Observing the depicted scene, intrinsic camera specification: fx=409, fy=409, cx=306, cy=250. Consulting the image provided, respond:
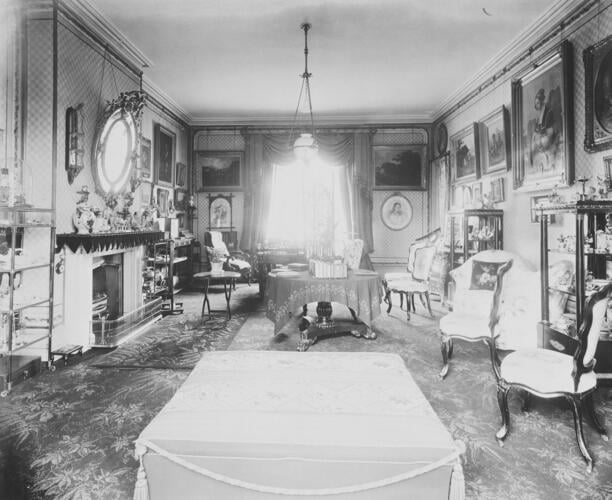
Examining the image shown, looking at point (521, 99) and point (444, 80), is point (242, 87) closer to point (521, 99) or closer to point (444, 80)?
point (444, 80)

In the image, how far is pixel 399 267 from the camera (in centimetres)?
979

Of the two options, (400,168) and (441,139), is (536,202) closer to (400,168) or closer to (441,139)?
(441,139)

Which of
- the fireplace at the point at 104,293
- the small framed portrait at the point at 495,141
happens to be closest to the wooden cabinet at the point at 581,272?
the small framed portrait at the point at 495,141

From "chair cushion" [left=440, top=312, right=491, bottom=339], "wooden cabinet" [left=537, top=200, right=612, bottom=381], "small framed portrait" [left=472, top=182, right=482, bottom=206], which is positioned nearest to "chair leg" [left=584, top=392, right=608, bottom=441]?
"wooden cabinet" [left=537, top=200, right=612, bottom=381]

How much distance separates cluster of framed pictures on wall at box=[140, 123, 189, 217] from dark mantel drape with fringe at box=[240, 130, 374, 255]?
1535 millimetres

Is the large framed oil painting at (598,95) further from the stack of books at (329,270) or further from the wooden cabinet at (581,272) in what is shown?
the stack of books at (329,270)

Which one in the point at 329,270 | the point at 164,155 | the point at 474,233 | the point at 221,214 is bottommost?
the point at 329,270

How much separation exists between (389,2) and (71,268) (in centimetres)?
468

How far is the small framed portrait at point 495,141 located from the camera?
6.05 m

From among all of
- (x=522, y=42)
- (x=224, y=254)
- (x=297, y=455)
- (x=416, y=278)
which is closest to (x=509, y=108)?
(x=522, y=42)

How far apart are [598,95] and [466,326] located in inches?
105

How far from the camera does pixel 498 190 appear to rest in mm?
6316

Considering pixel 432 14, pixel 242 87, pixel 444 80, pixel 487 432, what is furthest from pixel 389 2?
pixel 487 432

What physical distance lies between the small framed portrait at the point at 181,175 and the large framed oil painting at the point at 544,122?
258 inches
